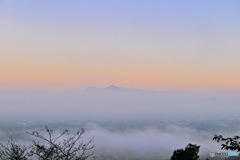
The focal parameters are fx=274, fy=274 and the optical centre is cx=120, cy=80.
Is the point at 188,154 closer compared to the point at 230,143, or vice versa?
the point at 230,143

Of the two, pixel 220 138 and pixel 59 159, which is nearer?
pixel 220 138

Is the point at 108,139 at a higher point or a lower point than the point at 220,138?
higher

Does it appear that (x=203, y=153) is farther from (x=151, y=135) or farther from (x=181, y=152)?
(x=151, y=135)

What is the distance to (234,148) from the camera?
12.0 feet

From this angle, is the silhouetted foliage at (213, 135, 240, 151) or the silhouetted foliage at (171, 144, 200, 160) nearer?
the silhouetted foliage at (213, 135, 240, 151)

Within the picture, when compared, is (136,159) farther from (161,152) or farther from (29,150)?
(29,150)

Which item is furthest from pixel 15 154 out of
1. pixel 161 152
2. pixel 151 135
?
pixel 151 135

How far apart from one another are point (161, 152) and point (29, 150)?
3385 centimetres

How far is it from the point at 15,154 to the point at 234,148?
3819 mm

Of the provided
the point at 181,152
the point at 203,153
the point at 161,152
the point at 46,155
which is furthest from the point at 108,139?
the point at 46,155

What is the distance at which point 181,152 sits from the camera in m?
8.23

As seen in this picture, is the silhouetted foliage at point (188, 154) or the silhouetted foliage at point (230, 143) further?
the silhouetted foliage at point (188, 154)

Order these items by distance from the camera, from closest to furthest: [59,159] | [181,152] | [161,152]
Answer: [59,159], [181,152], [161,152]

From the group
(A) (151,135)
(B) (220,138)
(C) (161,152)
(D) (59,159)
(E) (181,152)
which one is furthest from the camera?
(A) (151,135)
